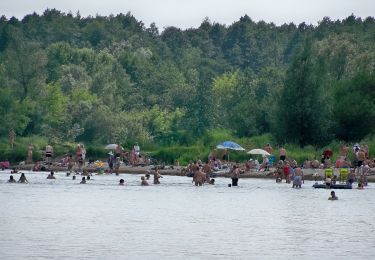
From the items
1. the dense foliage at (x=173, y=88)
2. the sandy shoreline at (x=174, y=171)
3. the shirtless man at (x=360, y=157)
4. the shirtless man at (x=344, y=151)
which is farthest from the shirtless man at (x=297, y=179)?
the dense foliage at (x=173, y=88)

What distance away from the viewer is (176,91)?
12975 centimetres

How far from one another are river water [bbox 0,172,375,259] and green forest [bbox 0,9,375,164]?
13.1 m

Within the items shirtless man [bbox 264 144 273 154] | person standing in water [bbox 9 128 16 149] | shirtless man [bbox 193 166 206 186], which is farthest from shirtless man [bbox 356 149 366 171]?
person standing in water [bbox 9 128 16 149]

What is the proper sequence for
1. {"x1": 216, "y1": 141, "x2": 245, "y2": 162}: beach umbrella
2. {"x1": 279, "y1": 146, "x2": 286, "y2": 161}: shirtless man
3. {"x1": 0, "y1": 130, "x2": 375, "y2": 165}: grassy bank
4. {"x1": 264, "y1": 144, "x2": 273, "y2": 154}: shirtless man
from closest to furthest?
{"x1": 279, "y1": 146, "x2": 286, "y2": 161}: shirtless man
{"x1": 264, "y1": 144, "x2": 273, "y2": 154}: shirtless man
{"x1": 216, "y1": 141, "x2": 245, "y2": 162}: beach umbrella
{"x1": 0, "y1": 130, "x2": 375, "y2": 165}: grassy bank

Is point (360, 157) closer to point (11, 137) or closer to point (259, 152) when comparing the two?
point (259, 152)

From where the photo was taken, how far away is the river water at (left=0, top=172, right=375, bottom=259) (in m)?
35.8

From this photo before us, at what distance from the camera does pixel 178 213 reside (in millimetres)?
49375

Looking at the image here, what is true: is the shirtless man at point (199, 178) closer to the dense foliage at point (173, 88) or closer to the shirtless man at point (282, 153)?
the shirtless man at point (282, 153)

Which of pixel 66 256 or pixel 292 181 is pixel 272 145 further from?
pixel 66 256

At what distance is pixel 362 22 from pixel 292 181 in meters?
94.8

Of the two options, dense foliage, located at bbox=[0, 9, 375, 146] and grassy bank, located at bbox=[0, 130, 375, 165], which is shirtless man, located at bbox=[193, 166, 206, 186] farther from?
dense foliage, located at bbox=[0, 9, 375, 146]

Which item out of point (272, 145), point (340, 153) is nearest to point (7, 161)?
point (272, 145)

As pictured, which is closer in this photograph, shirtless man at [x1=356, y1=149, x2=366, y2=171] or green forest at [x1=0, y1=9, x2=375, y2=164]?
shirtless man at [x1=356, y1=149, x2=366, y2=171]

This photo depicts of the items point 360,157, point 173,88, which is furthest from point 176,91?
point 360,157
